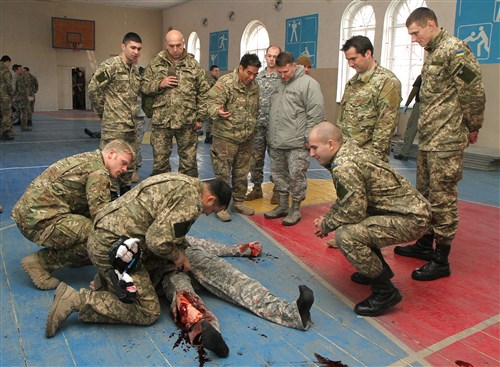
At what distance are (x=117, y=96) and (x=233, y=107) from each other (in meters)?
1.31

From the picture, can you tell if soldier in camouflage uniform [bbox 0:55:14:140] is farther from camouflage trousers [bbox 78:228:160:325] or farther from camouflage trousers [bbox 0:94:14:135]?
camouflage trousers [bbox 78:228:160:325]

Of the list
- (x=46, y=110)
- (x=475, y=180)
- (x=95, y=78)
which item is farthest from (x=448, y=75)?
(x=46, y=110)

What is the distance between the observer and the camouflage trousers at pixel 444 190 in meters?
3.31

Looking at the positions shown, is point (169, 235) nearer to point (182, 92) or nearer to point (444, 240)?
point (444, 240)

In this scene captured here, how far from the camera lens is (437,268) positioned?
3363 mm

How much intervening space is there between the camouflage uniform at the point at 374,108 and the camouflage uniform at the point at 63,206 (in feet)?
6.77

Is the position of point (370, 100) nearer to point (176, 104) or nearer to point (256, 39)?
point (176, 104)

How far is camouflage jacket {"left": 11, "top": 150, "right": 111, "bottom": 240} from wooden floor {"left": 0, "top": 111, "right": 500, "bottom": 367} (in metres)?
0.47

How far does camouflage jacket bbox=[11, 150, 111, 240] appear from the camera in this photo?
9.69 ft

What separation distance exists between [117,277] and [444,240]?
234 cm

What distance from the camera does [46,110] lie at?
816 inches

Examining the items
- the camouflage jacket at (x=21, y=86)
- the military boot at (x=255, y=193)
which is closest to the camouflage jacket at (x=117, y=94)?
the military boot at (x=255, y=193)

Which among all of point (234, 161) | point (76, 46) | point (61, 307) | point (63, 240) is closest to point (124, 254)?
point (61, 307)

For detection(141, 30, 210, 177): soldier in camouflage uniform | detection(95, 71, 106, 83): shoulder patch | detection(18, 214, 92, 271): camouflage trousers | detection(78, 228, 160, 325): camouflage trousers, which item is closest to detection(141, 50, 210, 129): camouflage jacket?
detection(141, 30, 210, 177): soldier in camouflage uniform
